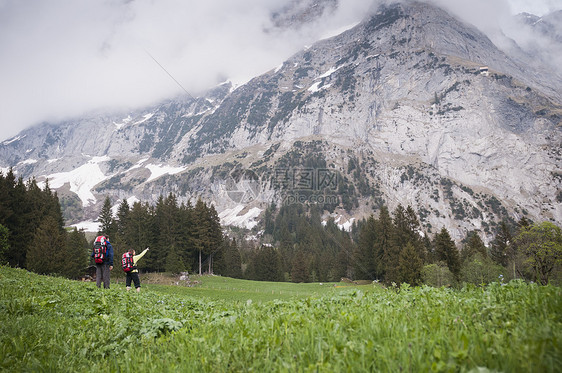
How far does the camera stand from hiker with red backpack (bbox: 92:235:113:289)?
47.7 feet

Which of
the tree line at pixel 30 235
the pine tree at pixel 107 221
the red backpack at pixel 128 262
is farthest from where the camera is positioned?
the pine tree at pixel 107 221

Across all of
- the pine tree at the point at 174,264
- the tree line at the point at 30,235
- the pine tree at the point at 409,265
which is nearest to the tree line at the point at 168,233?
the pine tree at the point at 174,264

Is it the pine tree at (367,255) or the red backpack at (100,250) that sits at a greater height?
the red backpack at (100,250)

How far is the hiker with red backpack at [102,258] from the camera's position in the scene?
14.5m

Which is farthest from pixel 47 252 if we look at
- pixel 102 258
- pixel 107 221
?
pixel 102 258

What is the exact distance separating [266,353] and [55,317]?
5566mm

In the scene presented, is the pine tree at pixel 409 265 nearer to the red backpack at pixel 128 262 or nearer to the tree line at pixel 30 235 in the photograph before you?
the red backpack at pixel 128 262

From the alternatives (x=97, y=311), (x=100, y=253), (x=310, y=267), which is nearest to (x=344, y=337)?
(x=97, y=311)

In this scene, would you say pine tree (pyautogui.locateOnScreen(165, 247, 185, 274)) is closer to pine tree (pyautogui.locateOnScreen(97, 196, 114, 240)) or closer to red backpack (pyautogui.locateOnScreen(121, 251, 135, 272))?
pine tree (pyautogui.locateOnScreen(97, 196, 114, 240))

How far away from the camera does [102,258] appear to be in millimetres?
14648

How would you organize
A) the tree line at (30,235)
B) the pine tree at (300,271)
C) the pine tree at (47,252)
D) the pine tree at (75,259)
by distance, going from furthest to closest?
the pine tree at (300,271) < the pine tree at (75,259) < the tree line at (30,235) < the pine tree at (47,252)

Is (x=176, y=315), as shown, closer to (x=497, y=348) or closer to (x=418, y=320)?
(x=418, y=320)

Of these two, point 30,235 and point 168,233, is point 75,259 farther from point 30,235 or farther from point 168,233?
point 168,233

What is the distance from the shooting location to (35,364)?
143 inches
